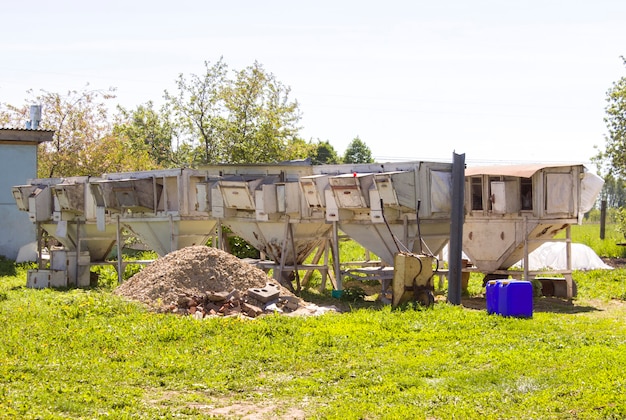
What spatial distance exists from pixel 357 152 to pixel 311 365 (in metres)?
60.4

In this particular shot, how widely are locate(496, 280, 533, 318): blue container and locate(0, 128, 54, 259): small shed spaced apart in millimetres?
19841

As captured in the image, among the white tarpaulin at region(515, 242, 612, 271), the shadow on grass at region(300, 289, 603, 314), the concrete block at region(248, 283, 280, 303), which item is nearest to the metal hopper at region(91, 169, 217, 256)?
the shadow on grass at region(300, 289, 603, 314)

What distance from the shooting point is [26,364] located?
12047 mm

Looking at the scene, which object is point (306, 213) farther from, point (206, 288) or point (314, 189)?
point (206, 288)

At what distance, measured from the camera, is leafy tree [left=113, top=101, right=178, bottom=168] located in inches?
1934

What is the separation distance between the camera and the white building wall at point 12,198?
31.2 metres

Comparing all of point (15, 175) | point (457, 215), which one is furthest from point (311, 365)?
point (15, 175)

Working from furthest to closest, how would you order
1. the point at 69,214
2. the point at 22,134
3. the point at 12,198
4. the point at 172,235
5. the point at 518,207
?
the point at 12,198 → the point at 22,134 → the point at 69,214 → the point at 172,235 → the point at 518,207

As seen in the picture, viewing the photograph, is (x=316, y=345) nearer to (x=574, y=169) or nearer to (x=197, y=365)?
(x=197, y=365)

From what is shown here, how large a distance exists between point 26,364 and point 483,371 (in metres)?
5.83

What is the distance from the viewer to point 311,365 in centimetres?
1221

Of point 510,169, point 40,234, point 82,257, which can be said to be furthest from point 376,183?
point 40,234

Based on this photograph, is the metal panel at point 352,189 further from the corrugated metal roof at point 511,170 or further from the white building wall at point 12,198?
the white building wall at point 12,198

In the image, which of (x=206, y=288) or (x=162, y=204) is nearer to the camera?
(x=206, y=288)
